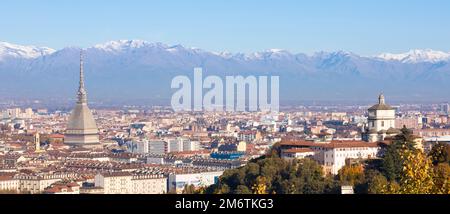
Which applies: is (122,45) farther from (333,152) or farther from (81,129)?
(333,152)

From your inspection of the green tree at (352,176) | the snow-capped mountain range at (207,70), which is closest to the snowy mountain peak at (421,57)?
the snow-capped mountain range at (207,70)

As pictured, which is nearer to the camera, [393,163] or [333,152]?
[393,163]

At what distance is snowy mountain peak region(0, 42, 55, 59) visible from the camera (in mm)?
55753

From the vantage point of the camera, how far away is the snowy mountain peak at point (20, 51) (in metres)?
55.8

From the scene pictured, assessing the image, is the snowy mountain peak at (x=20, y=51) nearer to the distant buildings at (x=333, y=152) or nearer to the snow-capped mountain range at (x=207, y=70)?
the snow-capped mountain range at (x=207, y=70)

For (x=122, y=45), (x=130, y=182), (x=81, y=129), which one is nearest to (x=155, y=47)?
(x=122, y=45)

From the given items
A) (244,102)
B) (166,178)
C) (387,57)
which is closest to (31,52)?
(387,57)

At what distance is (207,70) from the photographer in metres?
56.5

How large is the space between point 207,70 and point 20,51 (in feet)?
33.2

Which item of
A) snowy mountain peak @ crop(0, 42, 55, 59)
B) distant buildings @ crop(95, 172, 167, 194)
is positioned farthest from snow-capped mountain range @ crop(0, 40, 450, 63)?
distant buildings @ crop(95, 172, 167, 194)

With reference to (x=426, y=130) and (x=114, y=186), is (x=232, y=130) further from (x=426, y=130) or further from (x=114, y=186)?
(x=114, y=186)

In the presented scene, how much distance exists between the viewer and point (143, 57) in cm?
6425

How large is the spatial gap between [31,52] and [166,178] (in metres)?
35.8
